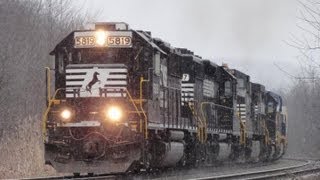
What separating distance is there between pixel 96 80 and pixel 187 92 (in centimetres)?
540

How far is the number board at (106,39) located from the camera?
45.8 ft

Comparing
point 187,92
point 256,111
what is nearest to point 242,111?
point 256,111

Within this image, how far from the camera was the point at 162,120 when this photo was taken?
15.0 metres

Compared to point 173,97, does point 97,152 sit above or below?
below

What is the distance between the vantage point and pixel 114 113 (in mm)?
13211

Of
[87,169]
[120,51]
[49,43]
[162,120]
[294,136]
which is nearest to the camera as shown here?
[87,169]

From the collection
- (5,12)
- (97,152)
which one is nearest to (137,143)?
(97,152)

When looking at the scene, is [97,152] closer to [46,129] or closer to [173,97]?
[46,129]

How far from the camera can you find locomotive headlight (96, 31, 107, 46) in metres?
13.9

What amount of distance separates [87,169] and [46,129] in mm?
1338

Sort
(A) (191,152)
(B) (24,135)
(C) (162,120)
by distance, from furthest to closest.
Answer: (B) (24,135) < (A) (191,152) < (C) (162,120)

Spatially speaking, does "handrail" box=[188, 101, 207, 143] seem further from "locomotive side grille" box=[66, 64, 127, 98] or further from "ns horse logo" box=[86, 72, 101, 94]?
"ns horse logo" box=[86, 72, 101, 94]

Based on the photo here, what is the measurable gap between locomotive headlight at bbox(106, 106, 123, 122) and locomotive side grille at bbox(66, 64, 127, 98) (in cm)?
35

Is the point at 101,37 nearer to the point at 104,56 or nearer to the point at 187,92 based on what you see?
the point at 104,56
